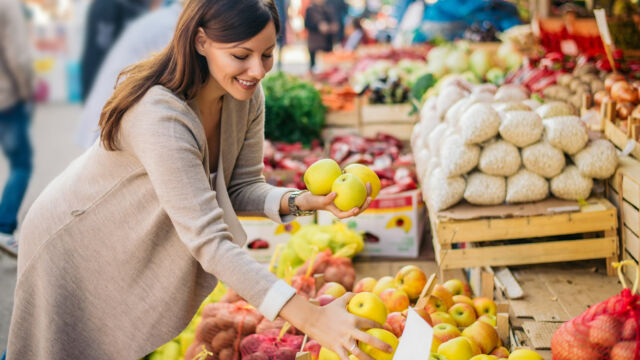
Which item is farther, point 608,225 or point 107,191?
point 608,225

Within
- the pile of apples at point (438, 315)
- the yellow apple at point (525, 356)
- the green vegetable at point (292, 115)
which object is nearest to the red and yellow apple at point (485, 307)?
the pile of apples at point (438, 315)

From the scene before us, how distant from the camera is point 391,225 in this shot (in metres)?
4.08

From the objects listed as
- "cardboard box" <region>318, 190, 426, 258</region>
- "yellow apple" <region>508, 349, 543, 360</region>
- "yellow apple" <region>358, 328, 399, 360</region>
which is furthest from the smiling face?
"cardboard box" <region>318, 190, 426, 258</region>

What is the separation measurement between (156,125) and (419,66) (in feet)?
21.8

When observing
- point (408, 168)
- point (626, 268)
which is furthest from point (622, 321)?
point (408, 168)

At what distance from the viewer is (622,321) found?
170 cm

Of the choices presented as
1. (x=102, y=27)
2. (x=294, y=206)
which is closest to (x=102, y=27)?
(x=102, y=27)

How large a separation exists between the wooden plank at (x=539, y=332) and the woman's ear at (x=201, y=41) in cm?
165

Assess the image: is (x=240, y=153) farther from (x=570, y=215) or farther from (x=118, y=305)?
(x=570, y=215)

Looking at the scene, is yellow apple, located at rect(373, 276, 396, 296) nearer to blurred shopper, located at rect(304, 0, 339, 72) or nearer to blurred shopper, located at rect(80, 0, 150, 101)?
blurred shopper, located at rect(80, 0, 150, 101)

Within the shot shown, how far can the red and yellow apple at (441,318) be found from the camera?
98.3 inches

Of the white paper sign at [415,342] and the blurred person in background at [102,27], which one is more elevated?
the blurred person in background at [102,27]

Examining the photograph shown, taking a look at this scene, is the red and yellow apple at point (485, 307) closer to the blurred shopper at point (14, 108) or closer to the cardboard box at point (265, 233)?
the cardboard box at point (265, 233)

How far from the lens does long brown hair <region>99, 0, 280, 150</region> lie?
1812 mm
